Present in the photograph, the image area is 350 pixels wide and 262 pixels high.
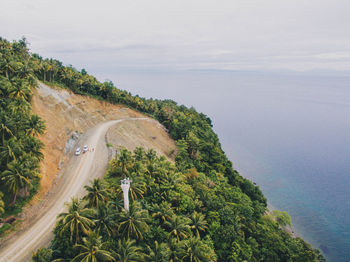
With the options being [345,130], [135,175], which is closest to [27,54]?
[135,175]

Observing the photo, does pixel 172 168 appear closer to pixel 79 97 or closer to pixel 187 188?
pixel 187 188

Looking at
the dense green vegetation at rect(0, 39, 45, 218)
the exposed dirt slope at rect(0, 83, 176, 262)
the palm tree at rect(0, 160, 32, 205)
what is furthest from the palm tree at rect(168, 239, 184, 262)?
the palm tree at rect(0, 160, 32, 205)

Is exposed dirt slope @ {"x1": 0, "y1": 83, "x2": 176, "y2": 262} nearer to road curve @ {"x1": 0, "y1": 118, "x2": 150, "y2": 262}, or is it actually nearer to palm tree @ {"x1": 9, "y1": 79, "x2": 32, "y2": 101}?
road curve @ {"x1": 0, "y1": 118, "x2": 150, "y2": 262}

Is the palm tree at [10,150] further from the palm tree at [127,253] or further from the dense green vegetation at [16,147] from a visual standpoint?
the palm tree at [127,253]

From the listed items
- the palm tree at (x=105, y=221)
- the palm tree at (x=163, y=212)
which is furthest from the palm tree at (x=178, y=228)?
the palm tree at (x=105, y=221)

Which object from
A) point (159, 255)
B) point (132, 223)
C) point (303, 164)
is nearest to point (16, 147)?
point (132, 223)
